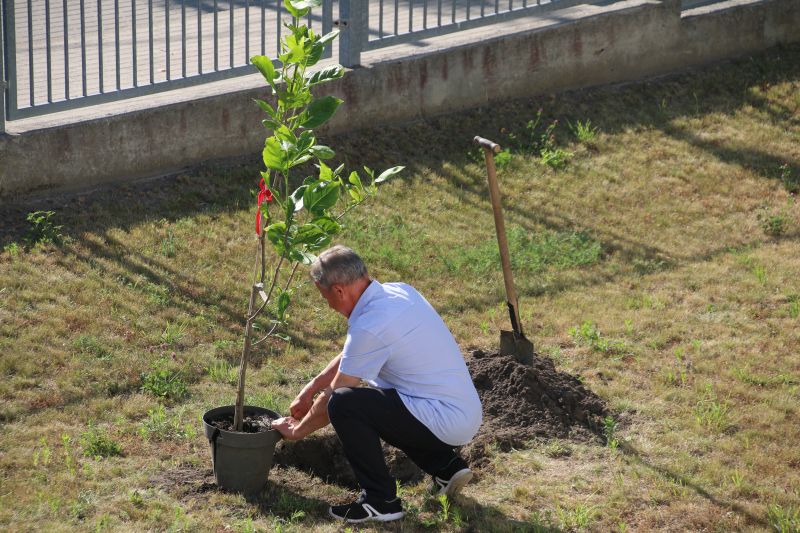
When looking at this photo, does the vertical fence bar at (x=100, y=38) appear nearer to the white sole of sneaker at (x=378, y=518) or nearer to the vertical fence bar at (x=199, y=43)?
the vertical fence bar at (x=199, y=43)

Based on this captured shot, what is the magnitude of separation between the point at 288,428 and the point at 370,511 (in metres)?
0.54

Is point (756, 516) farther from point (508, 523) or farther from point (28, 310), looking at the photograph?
point (28, 310)

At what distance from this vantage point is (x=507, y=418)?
5754 mm

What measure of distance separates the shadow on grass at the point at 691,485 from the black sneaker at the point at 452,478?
0.99m

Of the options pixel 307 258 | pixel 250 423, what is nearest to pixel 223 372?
pixel 250 423

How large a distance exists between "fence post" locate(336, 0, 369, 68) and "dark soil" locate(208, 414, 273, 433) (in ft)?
14.2

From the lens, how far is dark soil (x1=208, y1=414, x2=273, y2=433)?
5.27 meters

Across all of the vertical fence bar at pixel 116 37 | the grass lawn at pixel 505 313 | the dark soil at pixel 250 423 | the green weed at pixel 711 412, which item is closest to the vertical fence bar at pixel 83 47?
the vertical fence bar at pixel 116 37

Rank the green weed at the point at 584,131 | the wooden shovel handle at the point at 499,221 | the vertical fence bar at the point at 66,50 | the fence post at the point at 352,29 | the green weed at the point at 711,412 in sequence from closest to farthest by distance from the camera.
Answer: the green weed at the point at 711,412, the wooden shovel handle at the point at 499,221, the vertical fence bar at the point at 66,50, the fence post at the point at 352,29, the green weed at the point at 584,131

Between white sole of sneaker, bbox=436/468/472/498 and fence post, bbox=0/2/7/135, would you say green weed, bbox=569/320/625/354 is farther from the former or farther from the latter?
fence post, bbox=0/2/7/135

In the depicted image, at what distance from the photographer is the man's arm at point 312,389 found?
199 inches

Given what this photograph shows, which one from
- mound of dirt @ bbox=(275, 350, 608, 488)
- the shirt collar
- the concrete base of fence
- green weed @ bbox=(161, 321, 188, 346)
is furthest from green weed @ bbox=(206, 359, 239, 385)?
the concrete base of fence

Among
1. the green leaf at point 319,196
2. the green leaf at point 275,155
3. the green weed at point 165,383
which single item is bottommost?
the green weed at point 165,383

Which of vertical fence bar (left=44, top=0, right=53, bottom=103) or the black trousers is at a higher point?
vertical fence bar (left=44, top=0, right=53, bottom=103)
